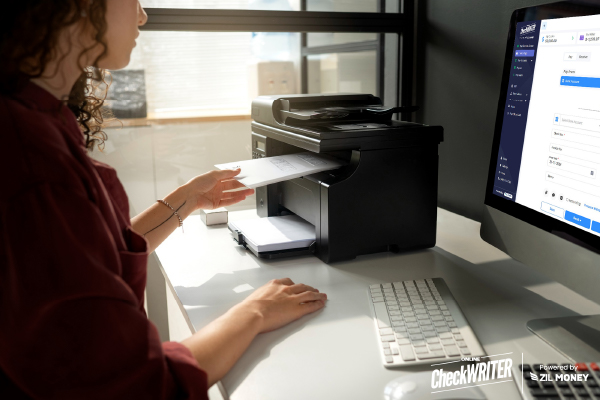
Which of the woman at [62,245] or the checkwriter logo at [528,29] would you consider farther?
the checkwriter logo at [528,29]

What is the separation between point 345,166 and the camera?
4.00 feet

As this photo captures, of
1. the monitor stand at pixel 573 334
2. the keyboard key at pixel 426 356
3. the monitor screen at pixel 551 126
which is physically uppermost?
the monitor screen at pixel 551 126

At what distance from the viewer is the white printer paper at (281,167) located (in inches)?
46.2

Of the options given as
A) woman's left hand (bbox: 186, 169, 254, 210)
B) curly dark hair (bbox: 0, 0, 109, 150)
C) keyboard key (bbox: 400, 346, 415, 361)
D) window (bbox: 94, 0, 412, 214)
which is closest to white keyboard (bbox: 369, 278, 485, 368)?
keyboard key (bbox: 400, 346, 415, 361)

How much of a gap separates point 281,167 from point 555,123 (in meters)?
0.61

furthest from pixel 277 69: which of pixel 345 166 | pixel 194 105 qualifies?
pixel 345 166

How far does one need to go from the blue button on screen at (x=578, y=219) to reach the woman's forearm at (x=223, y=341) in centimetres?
51

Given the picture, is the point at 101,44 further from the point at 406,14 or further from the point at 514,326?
the point at 406,14

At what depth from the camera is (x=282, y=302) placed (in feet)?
2.97

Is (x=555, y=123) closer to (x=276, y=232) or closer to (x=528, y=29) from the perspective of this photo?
(x=528, y=29)

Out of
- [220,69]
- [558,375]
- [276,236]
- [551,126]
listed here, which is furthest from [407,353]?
[220,69]

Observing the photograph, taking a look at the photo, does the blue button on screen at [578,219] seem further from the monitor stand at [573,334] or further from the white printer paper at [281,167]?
the white printer paper at [281,167]

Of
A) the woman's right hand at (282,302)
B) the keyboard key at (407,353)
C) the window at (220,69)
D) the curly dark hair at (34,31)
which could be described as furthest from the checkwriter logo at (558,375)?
the window at (220,69)

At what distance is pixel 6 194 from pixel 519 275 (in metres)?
0.95
